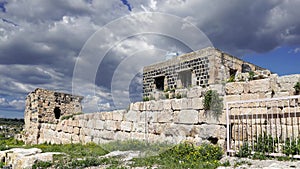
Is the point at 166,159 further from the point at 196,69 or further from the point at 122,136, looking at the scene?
the point at 196,69

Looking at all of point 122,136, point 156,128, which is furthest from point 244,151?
point 122,136

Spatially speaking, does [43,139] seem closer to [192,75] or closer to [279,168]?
[192,75]

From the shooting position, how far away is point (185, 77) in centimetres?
1414

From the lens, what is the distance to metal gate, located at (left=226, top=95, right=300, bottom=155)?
711cm

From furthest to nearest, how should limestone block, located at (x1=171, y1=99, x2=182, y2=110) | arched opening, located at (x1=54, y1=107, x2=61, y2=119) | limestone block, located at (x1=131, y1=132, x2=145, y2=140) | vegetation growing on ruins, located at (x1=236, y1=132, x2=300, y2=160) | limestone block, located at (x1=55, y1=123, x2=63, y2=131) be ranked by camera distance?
arched opening, located at (x1=54, y1=107, x2=61, y2=119) < limestone block, located at (x1=55, y1=123, x2=63, y2=131) < limestone block, located at (x1=131, y1=132, x2=145, y2=140) < limestone block, located at (x1=171, y1=99, x2=182, y2=110) < vegetation growing on ruins, located at (x1=236, y1=132, x2=300, y2=160)

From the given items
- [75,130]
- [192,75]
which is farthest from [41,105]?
[192,75]

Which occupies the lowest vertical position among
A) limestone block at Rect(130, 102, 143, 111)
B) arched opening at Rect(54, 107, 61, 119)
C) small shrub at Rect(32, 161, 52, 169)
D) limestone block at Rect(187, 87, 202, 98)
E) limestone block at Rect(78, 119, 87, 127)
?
small shrub at Rect(32, 161, 52, 169)

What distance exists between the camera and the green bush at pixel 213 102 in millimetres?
8719

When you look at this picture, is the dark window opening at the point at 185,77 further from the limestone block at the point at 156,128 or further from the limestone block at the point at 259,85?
the limestone block at the point at 259,85

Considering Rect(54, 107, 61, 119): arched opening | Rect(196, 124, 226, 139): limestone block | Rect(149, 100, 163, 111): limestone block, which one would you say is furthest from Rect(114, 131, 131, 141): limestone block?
Rect(54, 107, 61, 119): arched opening

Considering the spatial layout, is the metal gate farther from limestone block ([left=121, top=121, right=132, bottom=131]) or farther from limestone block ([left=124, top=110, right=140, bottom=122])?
limestone block ([left=121, top=121, right=132, bottom=131])

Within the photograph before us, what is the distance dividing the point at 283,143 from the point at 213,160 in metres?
1.83

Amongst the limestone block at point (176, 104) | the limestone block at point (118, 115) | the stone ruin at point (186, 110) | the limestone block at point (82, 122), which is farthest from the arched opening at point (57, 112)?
the limestone block at point (176, 104)

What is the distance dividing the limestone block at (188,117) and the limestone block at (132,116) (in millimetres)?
2234
